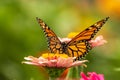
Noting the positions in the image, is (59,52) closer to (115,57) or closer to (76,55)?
(76,55)

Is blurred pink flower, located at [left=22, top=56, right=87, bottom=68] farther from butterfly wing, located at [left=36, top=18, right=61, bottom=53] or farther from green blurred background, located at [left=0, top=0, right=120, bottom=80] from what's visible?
green blurred background, located at [left=0, top=0, right=120, bottom=80]

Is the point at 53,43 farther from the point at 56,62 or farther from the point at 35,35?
the point at 35,35

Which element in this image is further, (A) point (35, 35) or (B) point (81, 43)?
(A) point (35, 35)

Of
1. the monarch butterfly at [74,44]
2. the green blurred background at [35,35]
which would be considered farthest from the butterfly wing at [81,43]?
the green blurred background at [35,35]

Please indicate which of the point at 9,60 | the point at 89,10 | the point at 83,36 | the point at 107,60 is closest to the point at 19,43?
the point at 9,60

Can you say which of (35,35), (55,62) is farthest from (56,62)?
(35,35)

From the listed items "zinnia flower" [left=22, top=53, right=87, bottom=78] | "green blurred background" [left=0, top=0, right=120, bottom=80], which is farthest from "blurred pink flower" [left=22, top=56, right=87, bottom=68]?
"green blurred background" [left=0, top=0, right=120, bottom=80]
